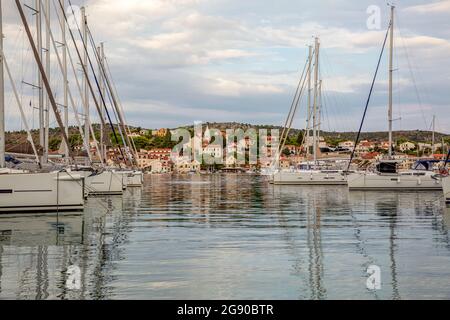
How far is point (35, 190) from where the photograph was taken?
28.0 metres

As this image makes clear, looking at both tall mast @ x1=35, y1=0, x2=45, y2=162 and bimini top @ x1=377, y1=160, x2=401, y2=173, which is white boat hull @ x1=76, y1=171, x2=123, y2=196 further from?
bimini top @ x1=377, y1=160, x2=401, y2=173

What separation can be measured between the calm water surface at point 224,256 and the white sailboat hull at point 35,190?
98 centimetres

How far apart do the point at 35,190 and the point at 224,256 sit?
14.0 m

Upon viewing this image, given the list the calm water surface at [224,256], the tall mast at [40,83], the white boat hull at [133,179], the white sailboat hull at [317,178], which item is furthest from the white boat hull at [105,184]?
the white sailboat hull at [317,178]

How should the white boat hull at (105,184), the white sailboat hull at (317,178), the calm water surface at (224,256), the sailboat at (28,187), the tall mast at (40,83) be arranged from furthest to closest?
the white sailboat hull at (317,178)
the white boat hull at (105,184)
the tall mast at (40,83)
the sailboat at (28,187)
the calm water surface at (224,256)

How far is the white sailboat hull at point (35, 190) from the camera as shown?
27.7 meters

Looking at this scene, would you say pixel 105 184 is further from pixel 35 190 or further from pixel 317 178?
pixel 317 178

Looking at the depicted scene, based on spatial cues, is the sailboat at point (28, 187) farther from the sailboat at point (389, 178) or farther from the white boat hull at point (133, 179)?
the sailboat at point (389, 178)

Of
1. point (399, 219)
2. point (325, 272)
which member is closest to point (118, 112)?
point (399, 219)

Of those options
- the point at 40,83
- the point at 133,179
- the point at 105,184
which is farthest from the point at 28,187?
the point at 133,179

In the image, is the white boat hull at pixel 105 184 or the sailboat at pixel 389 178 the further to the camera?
the sailboat at pixel 389 178

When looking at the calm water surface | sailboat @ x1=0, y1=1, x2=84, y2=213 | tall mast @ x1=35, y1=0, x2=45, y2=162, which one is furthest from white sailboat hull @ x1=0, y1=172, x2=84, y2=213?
tall mast @ x1=35, y1=0, x2=45, y2=162

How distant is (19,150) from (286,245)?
889 inches
